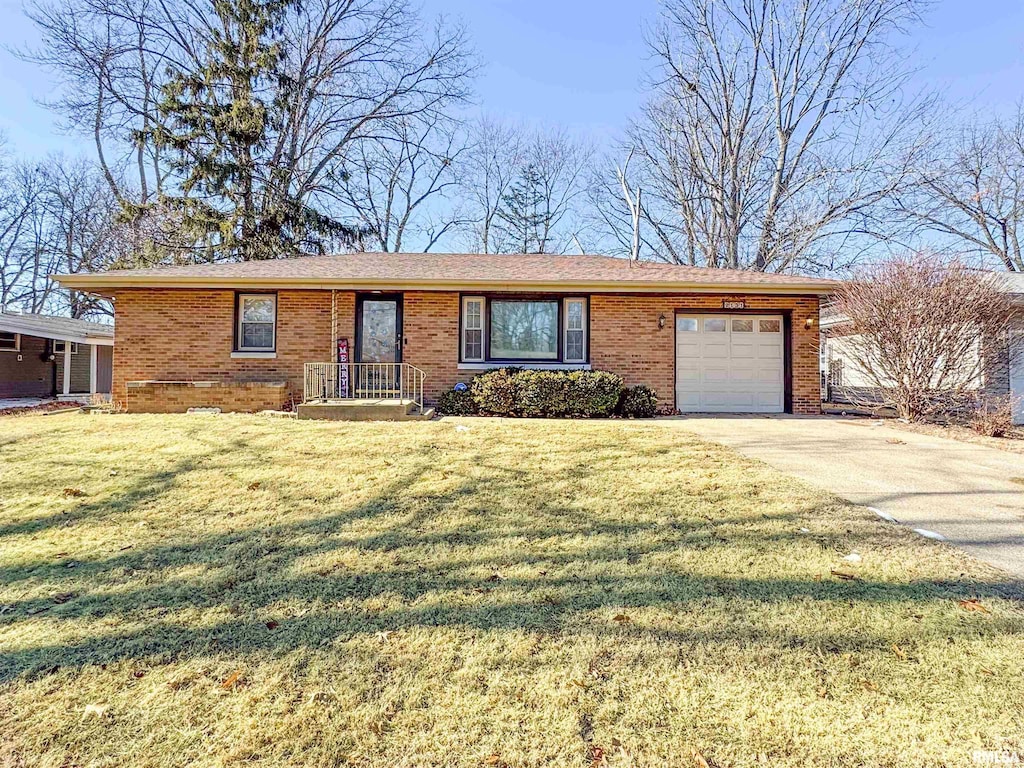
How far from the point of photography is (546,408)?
30.6 feet

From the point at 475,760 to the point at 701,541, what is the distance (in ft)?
7.38

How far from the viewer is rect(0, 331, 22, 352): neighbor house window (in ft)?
51.5

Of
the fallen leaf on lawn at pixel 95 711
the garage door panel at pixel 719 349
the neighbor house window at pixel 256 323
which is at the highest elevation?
the neighbor house window at pixel 256 323

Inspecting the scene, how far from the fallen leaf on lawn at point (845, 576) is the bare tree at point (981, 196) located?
2163cm

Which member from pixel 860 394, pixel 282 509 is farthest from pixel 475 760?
pixel 860 394

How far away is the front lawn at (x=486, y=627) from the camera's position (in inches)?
70.4

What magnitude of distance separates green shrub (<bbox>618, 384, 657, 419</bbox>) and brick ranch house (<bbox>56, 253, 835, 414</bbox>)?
2.58 ft

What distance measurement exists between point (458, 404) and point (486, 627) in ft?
24.1

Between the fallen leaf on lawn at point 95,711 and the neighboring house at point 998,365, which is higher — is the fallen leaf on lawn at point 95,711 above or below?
below

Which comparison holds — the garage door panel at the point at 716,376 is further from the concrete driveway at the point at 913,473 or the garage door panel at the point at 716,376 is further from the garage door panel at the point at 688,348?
the concrete driveway at the point at 913,473

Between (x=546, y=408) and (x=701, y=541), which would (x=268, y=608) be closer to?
(x=701, y=541)

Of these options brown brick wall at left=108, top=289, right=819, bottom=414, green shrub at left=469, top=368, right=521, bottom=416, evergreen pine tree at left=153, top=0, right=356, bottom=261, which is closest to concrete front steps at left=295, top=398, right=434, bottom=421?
green shrub at left=469, top=368, right=521, bottom=416

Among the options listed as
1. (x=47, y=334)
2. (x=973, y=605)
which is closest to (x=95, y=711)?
(x=973, y=605)

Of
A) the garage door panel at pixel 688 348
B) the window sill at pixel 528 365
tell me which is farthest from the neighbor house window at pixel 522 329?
the garage door panel at pixel 688 348
